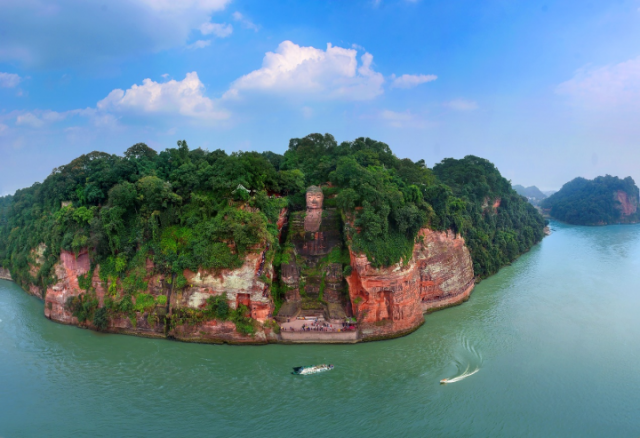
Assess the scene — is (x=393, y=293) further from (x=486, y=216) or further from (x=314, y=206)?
(x=486, y=216)

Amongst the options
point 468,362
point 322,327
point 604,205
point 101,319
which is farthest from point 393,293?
point 604,205

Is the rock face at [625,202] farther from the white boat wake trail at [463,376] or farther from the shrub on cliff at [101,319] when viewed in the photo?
the shrub on cliff at [101,319]

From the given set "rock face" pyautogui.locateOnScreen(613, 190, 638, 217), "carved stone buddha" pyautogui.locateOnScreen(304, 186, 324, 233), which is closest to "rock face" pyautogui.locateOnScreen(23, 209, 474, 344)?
"carved stone buddha" pyautogui.locateOnScreen(304, 186, 324, 233)

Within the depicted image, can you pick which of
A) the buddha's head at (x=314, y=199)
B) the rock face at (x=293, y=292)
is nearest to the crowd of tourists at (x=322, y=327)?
the rock face at (x=293, y=292)

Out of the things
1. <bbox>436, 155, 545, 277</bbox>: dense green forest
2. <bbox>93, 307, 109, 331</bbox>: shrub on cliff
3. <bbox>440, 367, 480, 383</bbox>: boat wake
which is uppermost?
<bbox>436, 155, 545, 277</bbox>: dense green forest

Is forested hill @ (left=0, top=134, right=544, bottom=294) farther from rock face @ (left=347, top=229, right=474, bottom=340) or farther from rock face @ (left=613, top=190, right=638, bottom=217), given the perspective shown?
rock face @ (left=613, top=190, right=638, bottom=217)

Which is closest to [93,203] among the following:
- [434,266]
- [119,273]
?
[119,273]

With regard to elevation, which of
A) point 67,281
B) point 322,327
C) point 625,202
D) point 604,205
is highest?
point 625,202

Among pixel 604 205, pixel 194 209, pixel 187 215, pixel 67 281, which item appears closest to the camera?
pixel 187 215
